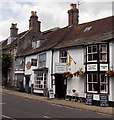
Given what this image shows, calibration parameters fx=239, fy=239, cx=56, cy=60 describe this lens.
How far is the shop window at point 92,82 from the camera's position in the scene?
69.7 ft

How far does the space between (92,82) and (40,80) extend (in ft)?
30.9

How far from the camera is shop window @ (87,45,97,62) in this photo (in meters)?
21.5

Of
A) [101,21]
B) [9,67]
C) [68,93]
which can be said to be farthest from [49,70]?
[9,67]

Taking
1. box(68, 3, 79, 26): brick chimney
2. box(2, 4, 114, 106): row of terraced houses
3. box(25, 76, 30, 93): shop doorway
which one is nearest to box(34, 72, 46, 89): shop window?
box(2, 4, 114, 106): row of terraced houses

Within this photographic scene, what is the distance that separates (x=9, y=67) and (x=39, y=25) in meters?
8.83

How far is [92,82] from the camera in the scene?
21.5 metres

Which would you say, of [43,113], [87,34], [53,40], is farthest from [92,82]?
[53,40]

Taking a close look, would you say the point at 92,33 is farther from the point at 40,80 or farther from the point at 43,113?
the point at 43,113

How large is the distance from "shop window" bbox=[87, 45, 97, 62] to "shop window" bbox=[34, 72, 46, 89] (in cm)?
807

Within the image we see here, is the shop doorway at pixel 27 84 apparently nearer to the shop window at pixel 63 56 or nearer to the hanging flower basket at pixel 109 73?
the shop window at pixel 63 56

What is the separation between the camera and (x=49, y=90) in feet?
84.6

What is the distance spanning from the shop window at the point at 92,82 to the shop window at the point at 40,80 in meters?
7.88

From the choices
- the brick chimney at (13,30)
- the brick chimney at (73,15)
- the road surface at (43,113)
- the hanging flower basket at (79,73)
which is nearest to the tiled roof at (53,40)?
the brick chimney at (73,15)

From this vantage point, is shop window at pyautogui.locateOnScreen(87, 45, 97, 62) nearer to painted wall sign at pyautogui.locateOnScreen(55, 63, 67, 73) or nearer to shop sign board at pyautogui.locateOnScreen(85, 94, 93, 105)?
shop sign board at pyautogui.locateOnScreen(85, 94, 93, 105)
